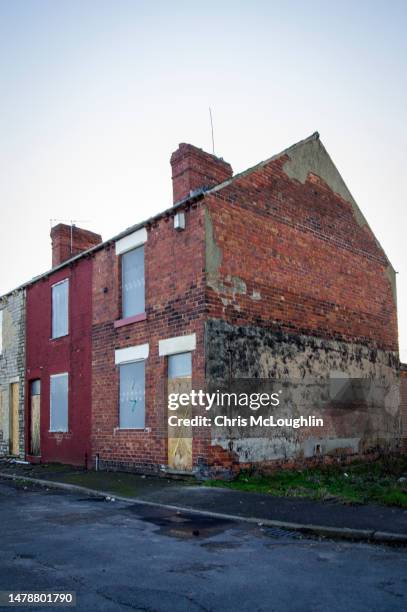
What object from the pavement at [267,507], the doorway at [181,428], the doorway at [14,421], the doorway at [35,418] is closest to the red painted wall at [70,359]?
the doorway at [35,418]

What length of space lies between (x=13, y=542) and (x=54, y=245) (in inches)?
580

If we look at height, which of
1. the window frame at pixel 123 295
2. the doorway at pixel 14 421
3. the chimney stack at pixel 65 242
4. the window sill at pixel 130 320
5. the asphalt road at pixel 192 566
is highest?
the chimney stack at pixel 65 242

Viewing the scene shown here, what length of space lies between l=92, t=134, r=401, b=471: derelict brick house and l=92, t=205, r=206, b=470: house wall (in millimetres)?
34

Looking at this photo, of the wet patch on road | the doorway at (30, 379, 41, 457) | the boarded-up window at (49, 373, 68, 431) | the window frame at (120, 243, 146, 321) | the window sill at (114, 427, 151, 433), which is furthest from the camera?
the doorway at (30, 379, 41, 457)

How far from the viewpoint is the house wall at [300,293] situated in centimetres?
1250

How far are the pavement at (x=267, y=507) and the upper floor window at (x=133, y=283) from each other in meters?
4.01

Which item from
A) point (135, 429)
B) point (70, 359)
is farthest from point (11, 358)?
point (135, 429)

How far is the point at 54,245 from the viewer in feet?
67.2

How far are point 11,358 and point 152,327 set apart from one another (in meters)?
8.89

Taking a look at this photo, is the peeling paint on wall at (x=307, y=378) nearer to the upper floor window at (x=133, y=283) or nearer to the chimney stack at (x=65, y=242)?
the upper floor window at (x=133, y=283)

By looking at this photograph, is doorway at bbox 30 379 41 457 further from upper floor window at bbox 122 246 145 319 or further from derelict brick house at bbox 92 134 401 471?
upper floor window at bbox 122 246 145 319

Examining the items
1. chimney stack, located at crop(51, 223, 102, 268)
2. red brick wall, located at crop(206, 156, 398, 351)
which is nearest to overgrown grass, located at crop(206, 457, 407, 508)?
red brick wall, located at crop(206, 156, 398, 351)

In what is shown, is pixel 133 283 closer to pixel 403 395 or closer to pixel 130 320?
pixel 130 320

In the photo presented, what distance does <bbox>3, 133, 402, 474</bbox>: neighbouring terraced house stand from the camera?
1243 centimetres
